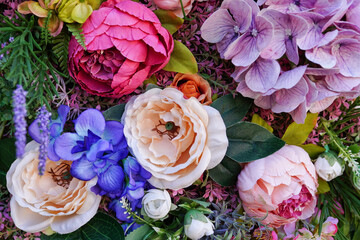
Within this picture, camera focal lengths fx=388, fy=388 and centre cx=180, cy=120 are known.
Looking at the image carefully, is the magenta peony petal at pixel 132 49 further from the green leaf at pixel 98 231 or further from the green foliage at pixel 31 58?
the green leaf at pixel 98 231

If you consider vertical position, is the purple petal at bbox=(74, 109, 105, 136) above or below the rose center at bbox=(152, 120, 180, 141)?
above

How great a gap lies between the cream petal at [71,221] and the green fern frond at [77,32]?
23 cm

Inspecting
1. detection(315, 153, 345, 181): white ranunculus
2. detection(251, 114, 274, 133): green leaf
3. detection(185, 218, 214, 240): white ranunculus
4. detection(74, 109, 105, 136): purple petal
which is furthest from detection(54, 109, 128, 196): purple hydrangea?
detection(315, 153, 345, 181): white ranunculus

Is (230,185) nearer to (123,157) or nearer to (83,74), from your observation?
(123,157)

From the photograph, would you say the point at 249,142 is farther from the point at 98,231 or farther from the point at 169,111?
the point at 98,231

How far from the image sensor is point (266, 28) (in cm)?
57

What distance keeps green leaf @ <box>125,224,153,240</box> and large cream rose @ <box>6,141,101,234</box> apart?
65 millimetres

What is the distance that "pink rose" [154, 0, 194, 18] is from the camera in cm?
58

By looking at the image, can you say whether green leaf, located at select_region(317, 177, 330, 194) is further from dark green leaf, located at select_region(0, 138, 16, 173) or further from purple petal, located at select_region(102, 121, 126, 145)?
dark green leaf, located at select_region(0, 138, 16, 173)

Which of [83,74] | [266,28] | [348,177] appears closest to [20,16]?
[83,74]

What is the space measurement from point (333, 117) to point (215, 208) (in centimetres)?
26

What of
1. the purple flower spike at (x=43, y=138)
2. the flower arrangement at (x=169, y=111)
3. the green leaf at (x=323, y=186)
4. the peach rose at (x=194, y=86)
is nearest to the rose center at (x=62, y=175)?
the flower arrangement at (x=169, y=111)

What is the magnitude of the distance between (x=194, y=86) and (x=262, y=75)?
0.34 feet

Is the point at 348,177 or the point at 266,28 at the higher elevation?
the point at 266,28
